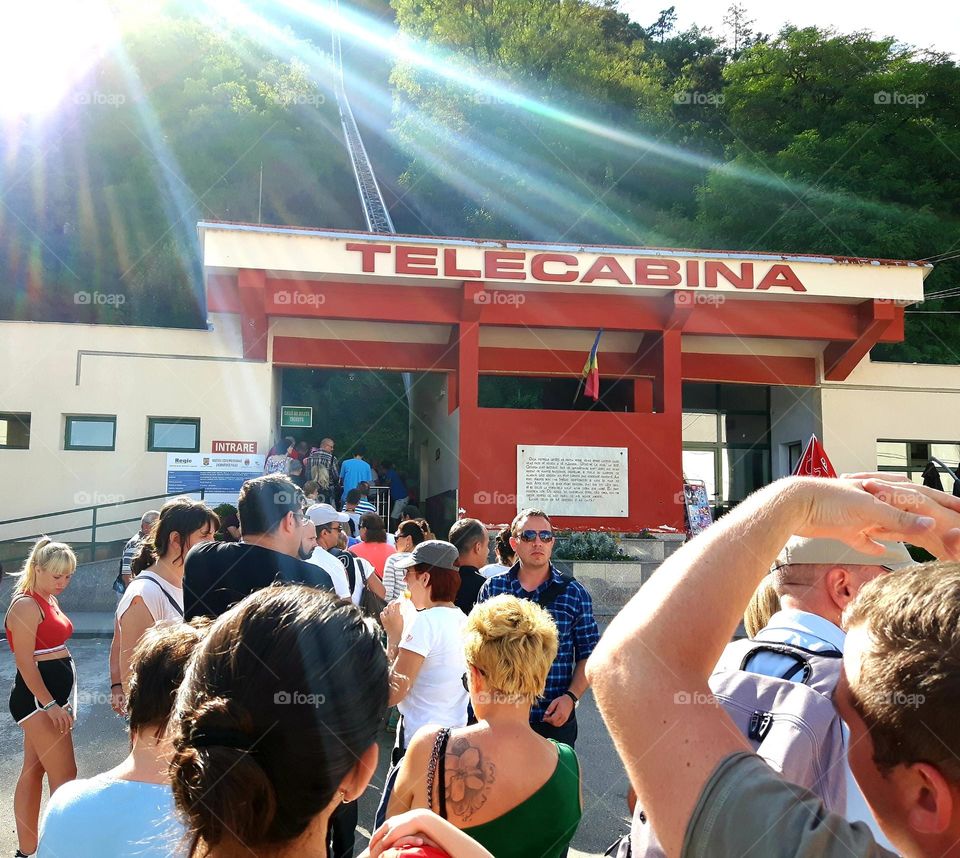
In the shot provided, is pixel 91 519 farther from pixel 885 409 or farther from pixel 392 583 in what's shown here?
pixel 885 409

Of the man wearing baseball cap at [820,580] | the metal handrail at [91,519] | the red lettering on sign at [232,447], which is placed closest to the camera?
the man wearing baseball cap at [820,580]

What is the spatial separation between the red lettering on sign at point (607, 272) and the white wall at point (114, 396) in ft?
21.8

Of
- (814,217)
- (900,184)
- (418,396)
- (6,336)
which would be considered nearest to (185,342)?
(6,336)

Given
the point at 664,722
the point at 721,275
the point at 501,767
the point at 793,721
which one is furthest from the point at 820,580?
the point at 721,275

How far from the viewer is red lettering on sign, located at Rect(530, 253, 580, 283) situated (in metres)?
15.5

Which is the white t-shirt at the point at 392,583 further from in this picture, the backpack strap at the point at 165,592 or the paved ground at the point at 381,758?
the backpack strap at the point at 165,592

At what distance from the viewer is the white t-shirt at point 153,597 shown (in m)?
4.04

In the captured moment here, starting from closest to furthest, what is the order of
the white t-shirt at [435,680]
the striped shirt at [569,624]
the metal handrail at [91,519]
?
the white t-shirt at [435,680] → the striped shirt at [569,624] → the metal handrail at [91,519]

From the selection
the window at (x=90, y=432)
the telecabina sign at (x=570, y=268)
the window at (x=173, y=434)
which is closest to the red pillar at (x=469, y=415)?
the telecabina sign at (x=570, y=268)

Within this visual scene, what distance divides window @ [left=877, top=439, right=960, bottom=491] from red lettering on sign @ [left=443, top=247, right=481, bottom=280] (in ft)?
32.8

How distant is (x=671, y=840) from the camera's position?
1130 millimetres

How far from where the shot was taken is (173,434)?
1638cm

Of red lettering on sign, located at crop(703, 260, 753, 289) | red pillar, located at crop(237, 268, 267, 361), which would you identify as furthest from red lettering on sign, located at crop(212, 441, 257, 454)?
red lettering on sign, located at crop(703, 260, 753, 289)

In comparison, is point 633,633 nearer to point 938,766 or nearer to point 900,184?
point 938,766
